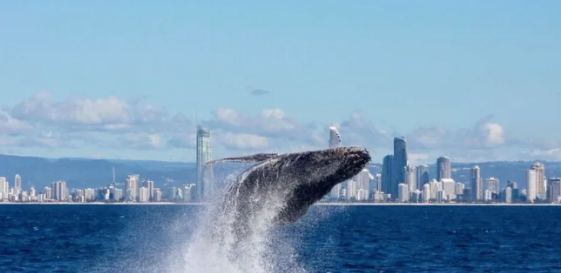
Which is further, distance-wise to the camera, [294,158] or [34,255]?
[34,255]

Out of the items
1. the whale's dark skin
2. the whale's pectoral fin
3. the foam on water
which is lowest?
the foam on water

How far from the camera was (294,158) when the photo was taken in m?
23.1

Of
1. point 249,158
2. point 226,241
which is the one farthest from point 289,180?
point 226,241

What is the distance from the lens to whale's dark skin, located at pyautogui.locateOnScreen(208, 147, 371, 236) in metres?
22.6

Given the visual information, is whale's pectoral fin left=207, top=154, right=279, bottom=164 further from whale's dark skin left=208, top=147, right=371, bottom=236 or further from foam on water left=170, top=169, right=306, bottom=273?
foam on water left=170, top=169, right=306, bottom=273

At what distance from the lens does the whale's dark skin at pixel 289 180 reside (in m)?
22.6

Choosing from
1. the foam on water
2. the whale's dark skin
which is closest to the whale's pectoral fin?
the whale's dark skin

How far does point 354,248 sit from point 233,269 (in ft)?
120

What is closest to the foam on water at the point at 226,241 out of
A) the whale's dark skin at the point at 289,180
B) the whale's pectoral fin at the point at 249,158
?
the whale's dark skin at the point at 289,180

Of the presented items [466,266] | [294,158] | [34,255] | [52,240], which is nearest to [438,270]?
[466,266]

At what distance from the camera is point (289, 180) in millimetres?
23453

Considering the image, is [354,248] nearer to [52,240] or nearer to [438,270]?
[438,270]

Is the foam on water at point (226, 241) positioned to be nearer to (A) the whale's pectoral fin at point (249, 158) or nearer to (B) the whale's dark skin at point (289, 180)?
(B) the whale's dark skin at point (289, 180)

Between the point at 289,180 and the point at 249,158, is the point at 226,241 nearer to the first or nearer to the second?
the point at 289,180
